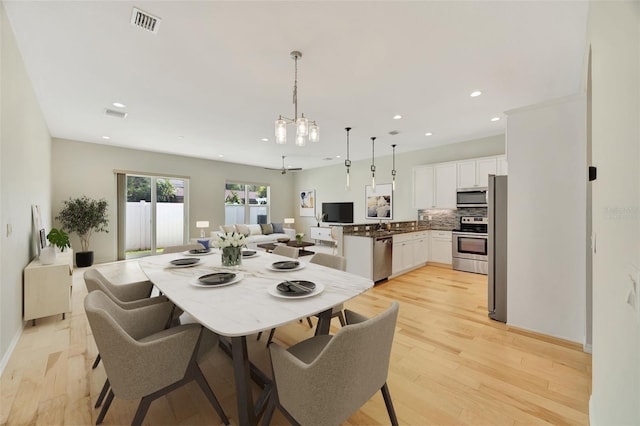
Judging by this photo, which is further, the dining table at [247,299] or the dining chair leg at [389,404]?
the dining chair leg at [389,404]

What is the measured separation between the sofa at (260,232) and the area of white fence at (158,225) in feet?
3.72

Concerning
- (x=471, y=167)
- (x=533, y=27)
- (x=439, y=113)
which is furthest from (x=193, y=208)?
(x=533, y=27)

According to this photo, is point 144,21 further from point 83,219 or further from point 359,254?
point 83,219

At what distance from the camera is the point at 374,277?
4281 mm

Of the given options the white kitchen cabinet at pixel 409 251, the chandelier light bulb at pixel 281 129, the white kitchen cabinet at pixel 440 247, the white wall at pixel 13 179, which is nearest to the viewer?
the white wall at pixel 13 179

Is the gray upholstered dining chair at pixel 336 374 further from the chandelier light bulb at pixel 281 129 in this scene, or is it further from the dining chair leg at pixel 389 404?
the chandelier light bulb at pixel 281 129

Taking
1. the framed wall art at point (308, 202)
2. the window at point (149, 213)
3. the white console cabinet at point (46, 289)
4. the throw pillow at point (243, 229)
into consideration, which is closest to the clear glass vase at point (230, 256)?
the white console cabinet at point (46, 289)

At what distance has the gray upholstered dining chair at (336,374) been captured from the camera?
1015 millimetres

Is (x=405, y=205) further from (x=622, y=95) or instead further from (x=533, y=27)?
(x=622, y=95)

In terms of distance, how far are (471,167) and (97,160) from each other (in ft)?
28.3

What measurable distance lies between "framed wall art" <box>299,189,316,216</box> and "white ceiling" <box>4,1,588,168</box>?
5.08m

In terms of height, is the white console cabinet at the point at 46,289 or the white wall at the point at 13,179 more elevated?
the white wall at the point at 13,179

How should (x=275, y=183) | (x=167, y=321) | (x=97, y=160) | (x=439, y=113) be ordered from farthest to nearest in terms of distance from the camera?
1. (x=275, y=183)
2. (x=97, y=160)
3. (x=439, y=113)
4. (x=167, y=321)

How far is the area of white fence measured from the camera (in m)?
A: 6.61
